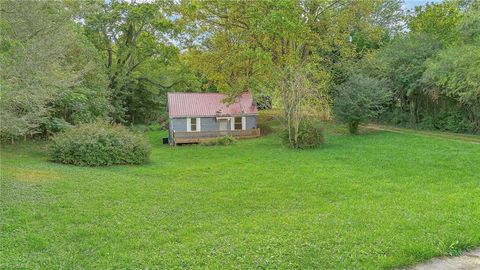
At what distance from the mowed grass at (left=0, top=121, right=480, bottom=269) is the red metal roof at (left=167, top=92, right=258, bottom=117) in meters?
12.9

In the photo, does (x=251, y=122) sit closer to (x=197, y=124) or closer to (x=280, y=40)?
(x=197, y=124)

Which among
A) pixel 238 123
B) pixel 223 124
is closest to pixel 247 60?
pixel 238 123

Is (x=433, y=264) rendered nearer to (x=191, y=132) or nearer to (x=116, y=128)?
(x=116, y=128)

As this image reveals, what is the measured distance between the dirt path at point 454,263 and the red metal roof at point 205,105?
21.6 metres

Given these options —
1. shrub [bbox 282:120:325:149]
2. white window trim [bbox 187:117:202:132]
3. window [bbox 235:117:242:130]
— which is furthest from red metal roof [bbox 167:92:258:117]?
shrub [bbox 282:120:325:149]

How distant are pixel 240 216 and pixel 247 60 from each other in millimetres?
20194

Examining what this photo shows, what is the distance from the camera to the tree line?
1346 cm

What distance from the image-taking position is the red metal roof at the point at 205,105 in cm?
2567

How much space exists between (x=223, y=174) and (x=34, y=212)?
598 centimetres

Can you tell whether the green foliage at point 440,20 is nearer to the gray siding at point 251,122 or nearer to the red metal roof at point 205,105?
the gray siding at point 251,122

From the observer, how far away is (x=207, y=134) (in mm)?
25531

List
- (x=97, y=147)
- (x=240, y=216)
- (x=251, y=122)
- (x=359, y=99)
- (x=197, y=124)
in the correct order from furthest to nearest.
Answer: (x=251, y=122) → (x=197, y=124) → (x=359, y=99) → (x=97, y=147) → (x=240, y=216)

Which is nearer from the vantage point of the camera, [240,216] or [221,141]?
[240,216]

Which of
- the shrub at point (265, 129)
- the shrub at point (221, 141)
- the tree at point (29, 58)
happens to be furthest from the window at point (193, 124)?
the tree at point (29, 58)
